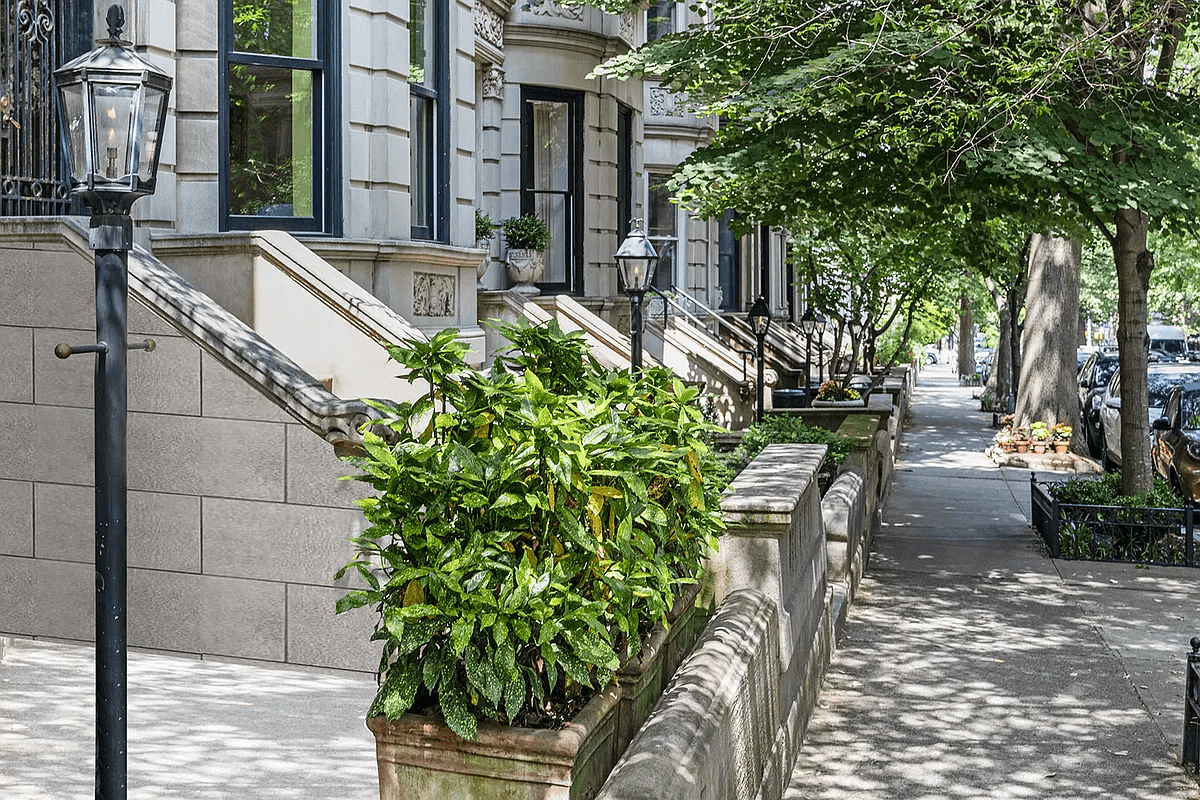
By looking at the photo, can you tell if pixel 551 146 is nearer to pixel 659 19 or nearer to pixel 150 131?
pixel 659 19

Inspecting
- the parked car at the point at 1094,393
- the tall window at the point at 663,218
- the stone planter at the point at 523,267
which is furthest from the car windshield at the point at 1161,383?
the tall window at the point at 663,218

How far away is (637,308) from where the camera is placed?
11.7 meters

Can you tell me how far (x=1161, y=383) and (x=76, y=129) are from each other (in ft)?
67.2

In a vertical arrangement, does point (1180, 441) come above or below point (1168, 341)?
below

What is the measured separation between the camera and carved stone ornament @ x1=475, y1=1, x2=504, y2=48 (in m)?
18.2

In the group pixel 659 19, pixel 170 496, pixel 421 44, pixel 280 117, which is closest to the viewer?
pixel 170 496

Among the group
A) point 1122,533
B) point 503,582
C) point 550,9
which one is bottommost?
point 1122,533

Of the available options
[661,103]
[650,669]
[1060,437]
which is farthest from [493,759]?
[661,103]

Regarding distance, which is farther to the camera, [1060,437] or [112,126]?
[1060,437]

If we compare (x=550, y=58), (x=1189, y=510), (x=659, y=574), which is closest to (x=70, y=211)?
(x=659, y=574)

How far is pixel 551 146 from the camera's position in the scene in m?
20.6

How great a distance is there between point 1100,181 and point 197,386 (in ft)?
25.7

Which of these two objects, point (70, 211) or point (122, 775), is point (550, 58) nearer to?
point (70, 211)

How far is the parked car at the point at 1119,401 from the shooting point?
2109 cm
